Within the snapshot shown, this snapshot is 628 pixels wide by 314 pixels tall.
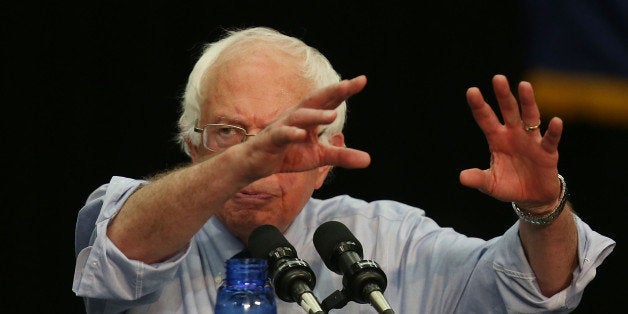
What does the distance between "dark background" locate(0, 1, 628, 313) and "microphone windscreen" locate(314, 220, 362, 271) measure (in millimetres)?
1527

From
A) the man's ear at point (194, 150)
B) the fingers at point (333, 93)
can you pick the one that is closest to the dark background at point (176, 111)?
the man's ear at point (194, 150)

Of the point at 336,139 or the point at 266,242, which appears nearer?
the point at 266,242

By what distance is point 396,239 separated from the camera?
2576 millimetres

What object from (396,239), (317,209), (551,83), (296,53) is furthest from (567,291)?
(551,83)

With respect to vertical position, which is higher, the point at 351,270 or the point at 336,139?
the point at 351,270

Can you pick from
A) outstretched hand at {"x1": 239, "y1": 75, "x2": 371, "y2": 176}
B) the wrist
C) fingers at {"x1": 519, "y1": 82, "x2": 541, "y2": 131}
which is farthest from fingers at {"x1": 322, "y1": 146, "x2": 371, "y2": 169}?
the wrist

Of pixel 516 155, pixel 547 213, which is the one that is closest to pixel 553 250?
pixel 547 213

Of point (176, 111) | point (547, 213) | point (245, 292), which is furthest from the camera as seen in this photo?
point (176, 111)

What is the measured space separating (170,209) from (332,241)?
0.38 m

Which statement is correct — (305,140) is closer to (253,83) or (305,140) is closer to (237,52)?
(253,83)

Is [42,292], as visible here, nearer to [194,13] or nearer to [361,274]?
[194,13]

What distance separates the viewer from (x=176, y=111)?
11.1 feet

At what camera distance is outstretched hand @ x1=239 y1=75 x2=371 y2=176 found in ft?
5.67

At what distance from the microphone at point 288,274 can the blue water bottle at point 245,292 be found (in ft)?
0.11
